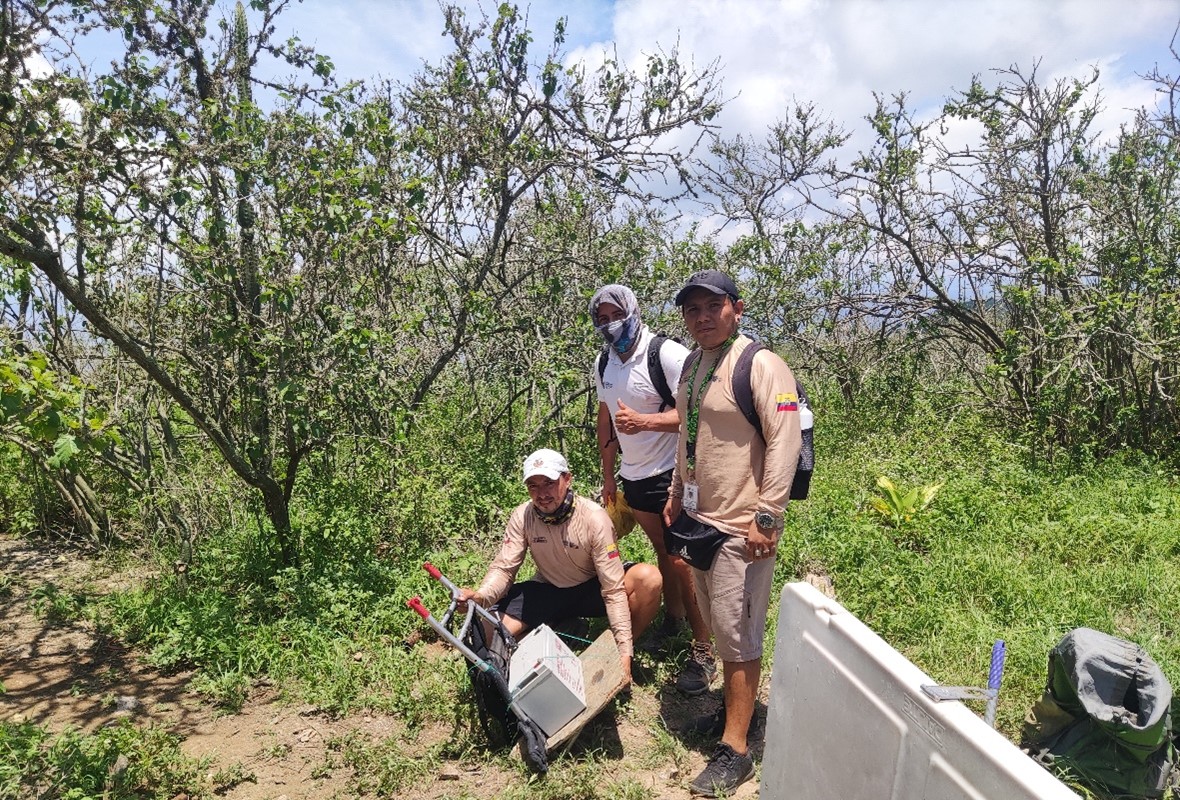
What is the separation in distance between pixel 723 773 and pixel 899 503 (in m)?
3.14

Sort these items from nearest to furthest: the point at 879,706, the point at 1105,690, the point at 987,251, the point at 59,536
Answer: the point at 879,706 < the point at 1105,690 < the point at 59,536 < the point at 987,251

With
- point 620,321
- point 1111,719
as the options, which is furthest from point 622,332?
point 1111,719

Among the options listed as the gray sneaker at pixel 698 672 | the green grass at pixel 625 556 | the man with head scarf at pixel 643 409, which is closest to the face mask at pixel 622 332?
the man with head scarf at pixel 643 409

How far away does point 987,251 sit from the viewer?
284 inches

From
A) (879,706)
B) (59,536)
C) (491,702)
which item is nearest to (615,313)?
(491,702)

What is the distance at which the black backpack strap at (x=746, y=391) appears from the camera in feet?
8.80

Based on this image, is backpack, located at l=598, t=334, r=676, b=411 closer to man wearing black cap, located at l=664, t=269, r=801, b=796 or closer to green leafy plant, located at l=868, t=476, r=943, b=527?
man wearing black cap, located at l=664, t=269, r=801, b=796

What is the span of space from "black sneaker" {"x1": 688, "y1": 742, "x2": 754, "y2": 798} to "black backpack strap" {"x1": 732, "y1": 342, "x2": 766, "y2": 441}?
123 centimetres

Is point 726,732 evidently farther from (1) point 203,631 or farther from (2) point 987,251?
(2) point 987,251

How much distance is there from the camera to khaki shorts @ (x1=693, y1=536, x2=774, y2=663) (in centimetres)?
276

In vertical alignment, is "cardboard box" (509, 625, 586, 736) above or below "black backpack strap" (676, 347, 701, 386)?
below

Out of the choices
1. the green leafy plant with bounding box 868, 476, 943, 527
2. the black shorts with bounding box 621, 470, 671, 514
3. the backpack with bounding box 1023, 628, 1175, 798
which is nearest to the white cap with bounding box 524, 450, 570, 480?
the black shorts with bounding box 621, 470, 671, 514

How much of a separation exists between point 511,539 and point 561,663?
26.5 inches

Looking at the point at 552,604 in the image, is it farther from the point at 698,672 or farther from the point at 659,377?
the point at 659,377
